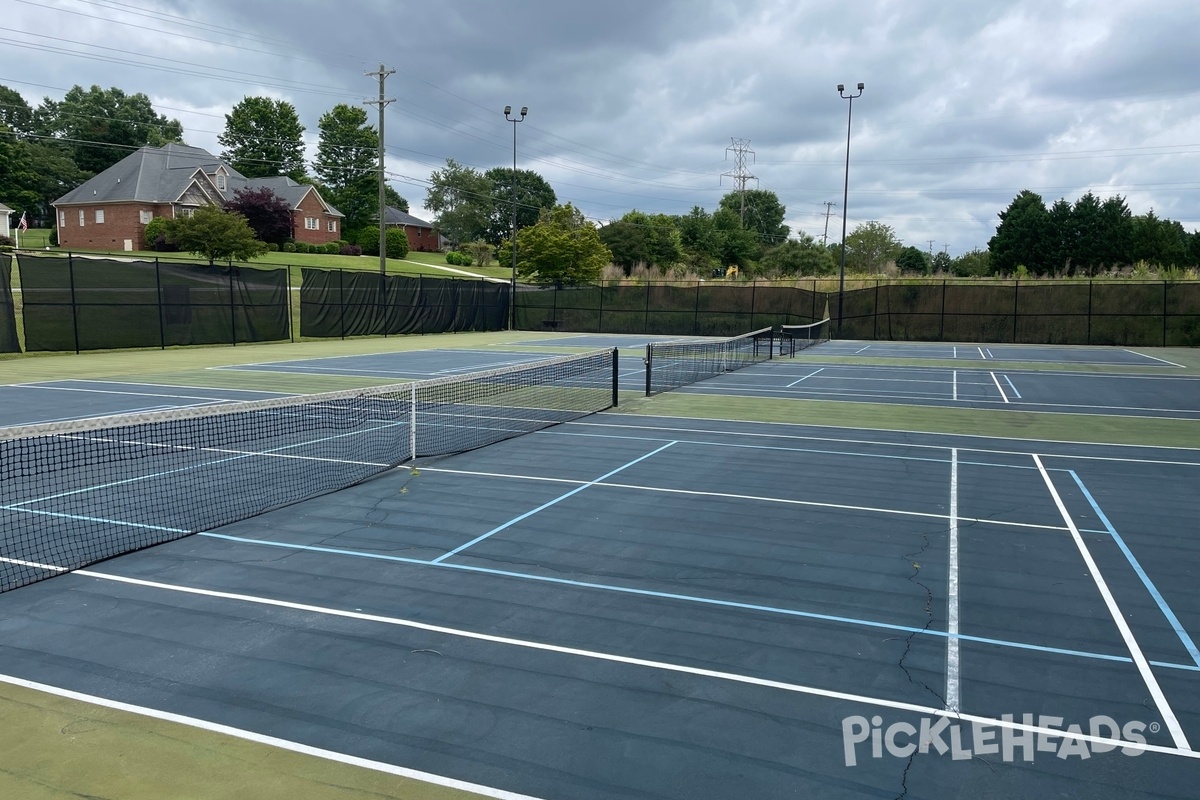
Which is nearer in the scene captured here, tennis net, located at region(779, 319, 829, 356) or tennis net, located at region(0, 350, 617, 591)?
tennis net, located at region(0, 350, 617, 591)

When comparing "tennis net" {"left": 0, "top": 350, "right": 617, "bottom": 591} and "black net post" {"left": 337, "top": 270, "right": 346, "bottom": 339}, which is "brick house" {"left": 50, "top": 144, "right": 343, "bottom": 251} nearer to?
"black net post" {"left": 337, "top": 270, "right": 346, "bottom": 339}

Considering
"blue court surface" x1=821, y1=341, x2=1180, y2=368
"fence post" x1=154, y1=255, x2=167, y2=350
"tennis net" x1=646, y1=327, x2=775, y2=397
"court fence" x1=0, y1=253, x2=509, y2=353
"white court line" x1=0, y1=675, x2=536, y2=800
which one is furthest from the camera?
"blue court surface" x1=821, y1=341, x2=1180, y2=368

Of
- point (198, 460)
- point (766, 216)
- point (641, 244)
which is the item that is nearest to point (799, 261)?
point (641, 244)

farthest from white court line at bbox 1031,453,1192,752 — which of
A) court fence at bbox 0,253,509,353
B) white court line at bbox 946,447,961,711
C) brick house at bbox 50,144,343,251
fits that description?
brick house at bbox 50,144,343,251

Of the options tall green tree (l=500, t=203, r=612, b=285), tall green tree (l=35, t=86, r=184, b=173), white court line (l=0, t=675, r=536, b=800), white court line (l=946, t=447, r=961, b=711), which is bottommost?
white court line (l=946, t=447, r=961, b=711)

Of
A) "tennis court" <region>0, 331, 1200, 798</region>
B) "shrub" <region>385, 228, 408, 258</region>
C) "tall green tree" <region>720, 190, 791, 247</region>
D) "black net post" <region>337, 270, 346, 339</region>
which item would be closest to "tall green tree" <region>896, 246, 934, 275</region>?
"tall green tree" <region>720, 190, 791, 247</region>

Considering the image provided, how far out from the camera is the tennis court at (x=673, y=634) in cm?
401

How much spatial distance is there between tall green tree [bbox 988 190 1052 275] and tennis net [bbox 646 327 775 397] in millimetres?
44356

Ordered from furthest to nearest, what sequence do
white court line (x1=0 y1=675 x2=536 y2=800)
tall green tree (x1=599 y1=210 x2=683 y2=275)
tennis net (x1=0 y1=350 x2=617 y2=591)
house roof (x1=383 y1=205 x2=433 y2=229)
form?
1. house roof (x1=383 y1=205 x2=433 y2=229)
2. tall green tree (x1=599 y1=210 x2=683 y2=275)
3. tennis net (x1=0 y1=350 x2=617 y2=591)
4. white court line (x1=0 y1=675 x2=536 y2=800)

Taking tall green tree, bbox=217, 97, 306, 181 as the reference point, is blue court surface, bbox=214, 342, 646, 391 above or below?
below

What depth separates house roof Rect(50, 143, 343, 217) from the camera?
201 ft

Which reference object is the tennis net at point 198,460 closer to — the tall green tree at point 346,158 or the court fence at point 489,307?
the court fence at point 489,307

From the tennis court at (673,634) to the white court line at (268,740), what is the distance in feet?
0.09

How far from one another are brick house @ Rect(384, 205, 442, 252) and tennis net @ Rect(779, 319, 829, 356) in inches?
2266
